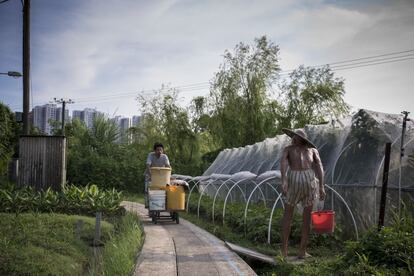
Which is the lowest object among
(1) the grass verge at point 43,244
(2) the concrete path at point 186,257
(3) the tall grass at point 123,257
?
(1) the grass verge at point 43,244

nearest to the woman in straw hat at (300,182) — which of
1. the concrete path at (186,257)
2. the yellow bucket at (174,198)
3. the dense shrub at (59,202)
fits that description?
the concrete path at (186,257)

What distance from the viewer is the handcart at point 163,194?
32.4 ft

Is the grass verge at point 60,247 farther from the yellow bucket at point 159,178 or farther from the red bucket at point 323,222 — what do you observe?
the red bucket at point 323,222

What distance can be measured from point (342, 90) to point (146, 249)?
86.1ft

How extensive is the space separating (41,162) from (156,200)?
4.24m

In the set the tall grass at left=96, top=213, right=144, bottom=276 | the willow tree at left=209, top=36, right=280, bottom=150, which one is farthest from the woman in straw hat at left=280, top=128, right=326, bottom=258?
the willow tree at left=209, top=36, right=280, bottom=150

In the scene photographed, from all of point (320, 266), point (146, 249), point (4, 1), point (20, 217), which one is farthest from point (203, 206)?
point (4, 1)

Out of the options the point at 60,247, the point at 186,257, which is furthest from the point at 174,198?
the point at 186,257

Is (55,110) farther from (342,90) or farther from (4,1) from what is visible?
(4,1)

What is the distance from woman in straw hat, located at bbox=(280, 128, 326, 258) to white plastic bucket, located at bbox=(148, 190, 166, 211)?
13.4ft

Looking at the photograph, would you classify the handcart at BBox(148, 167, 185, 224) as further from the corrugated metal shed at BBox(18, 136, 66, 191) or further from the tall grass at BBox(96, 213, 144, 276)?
the corrugated metal shed at BBox(18, 136, 66, 191)

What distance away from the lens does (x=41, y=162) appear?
39.8 feet

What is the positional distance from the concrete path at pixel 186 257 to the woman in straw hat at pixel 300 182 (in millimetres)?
1013

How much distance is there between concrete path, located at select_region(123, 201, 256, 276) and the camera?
5.04 metres
